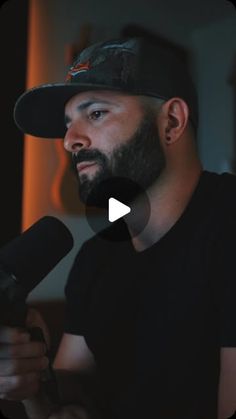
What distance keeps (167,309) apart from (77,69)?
311 millimetres

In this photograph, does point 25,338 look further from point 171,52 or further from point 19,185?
point 171,52

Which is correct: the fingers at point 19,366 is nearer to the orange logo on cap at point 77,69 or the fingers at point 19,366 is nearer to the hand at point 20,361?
the hand at point 20,361

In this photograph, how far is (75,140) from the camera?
0.62 metres

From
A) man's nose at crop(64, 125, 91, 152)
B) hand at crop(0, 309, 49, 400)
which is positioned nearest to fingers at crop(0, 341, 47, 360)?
hand at crop(0, 309, 49, 400)

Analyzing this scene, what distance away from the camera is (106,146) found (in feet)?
1.98

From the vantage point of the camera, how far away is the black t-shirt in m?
0.59

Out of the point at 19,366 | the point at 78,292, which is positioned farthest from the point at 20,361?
the point at 78,292

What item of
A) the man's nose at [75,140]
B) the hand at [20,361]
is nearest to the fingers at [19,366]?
the hand at [20,361]

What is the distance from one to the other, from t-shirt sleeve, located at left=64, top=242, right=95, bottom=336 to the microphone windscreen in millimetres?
28

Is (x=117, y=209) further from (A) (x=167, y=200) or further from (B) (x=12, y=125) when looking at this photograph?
(B) (x=12, y=125)

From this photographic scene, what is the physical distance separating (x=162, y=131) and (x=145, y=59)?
9 centimetres

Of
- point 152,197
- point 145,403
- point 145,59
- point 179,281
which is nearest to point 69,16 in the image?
point 145,59

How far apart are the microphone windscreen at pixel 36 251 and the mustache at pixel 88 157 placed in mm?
80

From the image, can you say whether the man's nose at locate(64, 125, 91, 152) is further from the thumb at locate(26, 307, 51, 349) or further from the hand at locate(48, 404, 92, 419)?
the hand at locate(48, 404, 92, 419)
